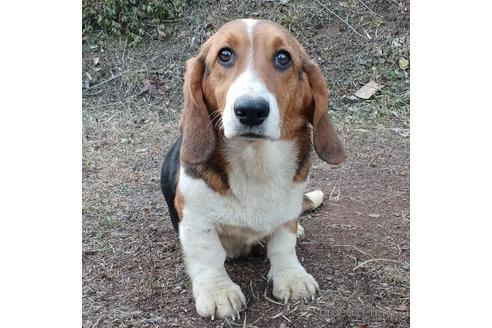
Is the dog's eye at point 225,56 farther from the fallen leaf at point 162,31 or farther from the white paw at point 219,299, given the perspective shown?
the fallen leaf at point 162,31

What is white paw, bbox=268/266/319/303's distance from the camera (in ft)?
10.3

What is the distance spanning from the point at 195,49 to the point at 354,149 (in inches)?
95.9

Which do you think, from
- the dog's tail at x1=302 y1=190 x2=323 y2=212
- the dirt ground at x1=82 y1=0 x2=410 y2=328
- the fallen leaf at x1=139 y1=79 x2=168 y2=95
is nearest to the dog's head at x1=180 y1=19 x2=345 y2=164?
the dirt ground at x1=82 y1=0 x2=410 y2=328

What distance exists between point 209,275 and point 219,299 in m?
0.17

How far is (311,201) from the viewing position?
4.21 meters

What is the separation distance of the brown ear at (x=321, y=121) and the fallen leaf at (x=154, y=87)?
147 inches

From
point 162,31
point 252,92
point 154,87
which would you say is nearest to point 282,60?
point 252,92

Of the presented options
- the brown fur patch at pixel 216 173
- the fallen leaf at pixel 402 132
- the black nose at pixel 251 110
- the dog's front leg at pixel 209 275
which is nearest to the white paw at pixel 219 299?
the dog's front leg at pixel 209 275

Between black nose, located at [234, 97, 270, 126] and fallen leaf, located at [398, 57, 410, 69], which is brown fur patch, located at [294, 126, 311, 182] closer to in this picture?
black nose, located at [234, 97, 270, 126]

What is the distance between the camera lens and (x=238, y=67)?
276 centimetres

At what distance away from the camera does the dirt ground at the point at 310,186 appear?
312cm

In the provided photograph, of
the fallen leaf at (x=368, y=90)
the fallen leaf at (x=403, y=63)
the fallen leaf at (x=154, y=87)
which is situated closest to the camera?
the fallen leaf at (x=154, y=87)

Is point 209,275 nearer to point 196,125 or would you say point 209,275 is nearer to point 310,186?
point 196,125

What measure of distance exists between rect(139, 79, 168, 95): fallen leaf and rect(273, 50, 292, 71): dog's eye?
12.8 ft
